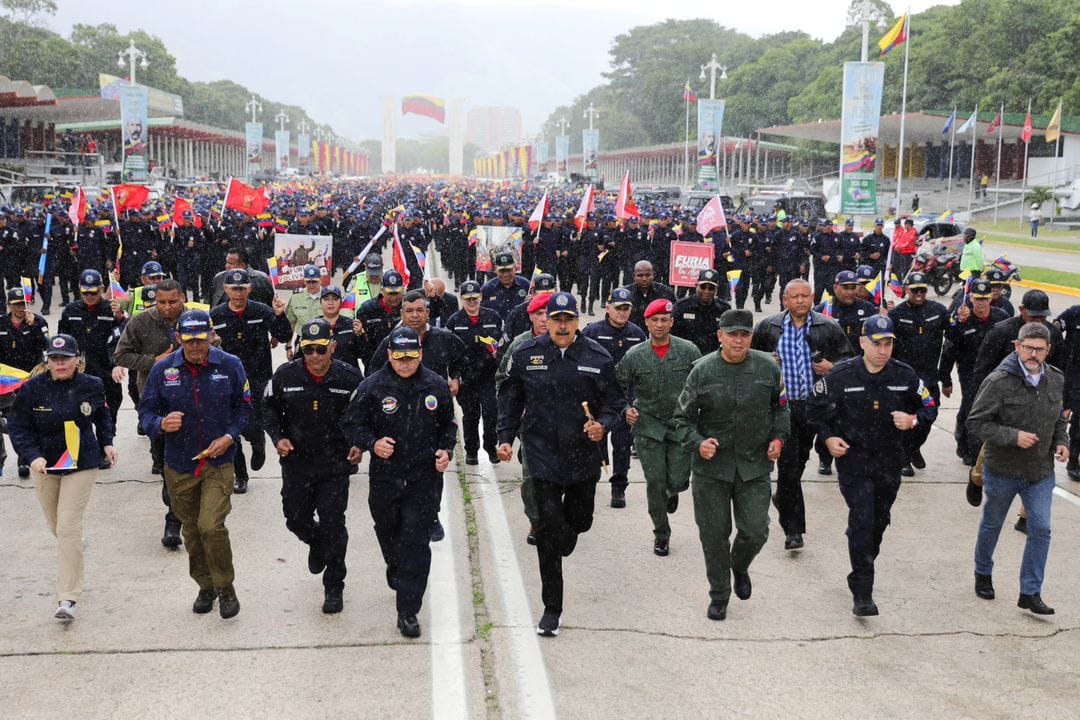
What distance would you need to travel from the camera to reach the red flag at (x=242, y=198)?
62.1 ft

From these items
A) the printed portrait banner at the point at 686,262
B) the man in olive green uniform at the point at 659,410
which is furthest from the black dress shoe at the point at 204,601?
the printed portrait banner at the point at 686,262

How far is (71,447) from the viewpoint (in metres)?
6.81

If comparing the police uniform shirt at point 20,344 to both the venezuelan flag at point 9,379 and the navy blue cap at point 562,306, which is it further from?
the navy blue cap at point 562,306

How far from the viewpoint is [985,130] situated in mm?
58906

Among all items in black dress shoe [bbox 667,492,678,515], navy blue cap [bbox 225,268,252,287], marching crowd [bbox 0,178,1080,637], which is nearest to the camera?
marching crowd [bbox 0,178,1080,637]

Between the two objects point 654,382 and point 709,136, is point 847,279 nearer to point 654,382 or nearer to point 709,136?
point 654,382

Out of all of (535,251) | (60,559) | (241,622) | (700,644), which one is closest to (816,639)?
(700,644)

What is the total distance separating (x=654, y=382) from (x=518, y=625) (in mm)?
2168

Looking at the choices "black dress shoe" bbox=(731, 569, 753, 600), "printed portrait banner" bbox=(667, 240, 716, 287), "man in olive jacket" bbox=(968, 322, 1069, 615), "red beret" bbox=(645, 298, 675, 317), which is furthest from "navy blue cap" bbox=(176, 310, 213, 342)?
"printed portrait banner" bbox=(667, 240, 716, 287)

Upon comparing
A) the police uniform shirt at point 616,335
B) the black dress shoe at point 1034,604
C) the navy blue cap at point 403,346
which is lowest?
the black dress shoe at point 1034,604

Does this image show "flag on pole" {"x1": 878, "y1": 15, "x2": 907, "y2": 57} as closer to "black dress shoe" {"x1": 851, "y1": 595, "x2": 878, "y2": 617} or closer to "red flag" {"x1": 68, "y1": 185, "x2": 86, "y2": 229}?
"red flag" {"x1": 68, "y1": 185, "x2": 86, "y2": 229}

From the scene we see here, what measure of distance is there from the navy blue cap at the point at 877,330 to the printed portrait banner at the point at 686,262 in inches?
413

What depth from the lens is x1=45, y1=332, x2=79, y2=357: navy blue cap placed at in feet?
22.4

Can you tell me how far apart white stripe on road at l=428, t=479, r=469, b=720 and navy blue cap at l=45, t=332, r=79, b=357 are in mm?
2615
